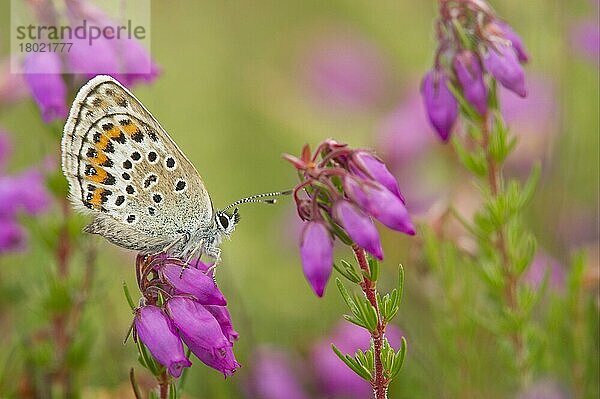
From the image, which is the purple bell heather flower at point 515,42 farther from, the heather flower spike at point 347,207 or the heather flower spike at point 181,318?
the heather flower spike at point 181,318

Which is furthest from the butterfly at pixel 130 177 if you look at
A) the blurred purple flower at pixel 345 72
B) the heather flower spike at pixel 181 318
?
the blurred purple flower at pixel 345 72

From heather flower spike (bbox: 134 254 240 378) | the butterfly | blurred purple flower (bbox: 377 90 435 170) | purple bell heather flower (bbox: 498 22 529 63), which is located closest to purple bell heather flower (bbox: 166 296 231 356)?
heather flower spike (bbox: 134 254 240 378)

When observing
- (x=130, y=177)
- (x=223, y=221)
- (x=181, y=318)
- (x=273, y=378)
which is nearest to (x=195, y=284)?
(x=181, y=318)

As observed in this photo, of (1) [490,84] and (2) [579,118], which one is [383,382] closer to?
(1) [490,84]

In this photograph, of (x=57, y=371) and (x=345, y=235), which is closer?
(x=345, y=235)

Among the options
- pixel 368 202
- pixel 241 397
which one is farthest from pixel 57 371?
pixel 368 202

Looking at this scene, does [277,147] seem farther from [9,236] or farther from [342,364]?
[9,236]

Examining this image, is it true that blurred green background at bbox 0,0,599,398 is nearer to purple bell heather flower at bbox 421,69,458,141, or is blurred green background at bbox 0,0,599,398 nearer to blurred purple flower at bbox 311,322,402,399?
blurred purple flower at bbox 311,322,402,399
